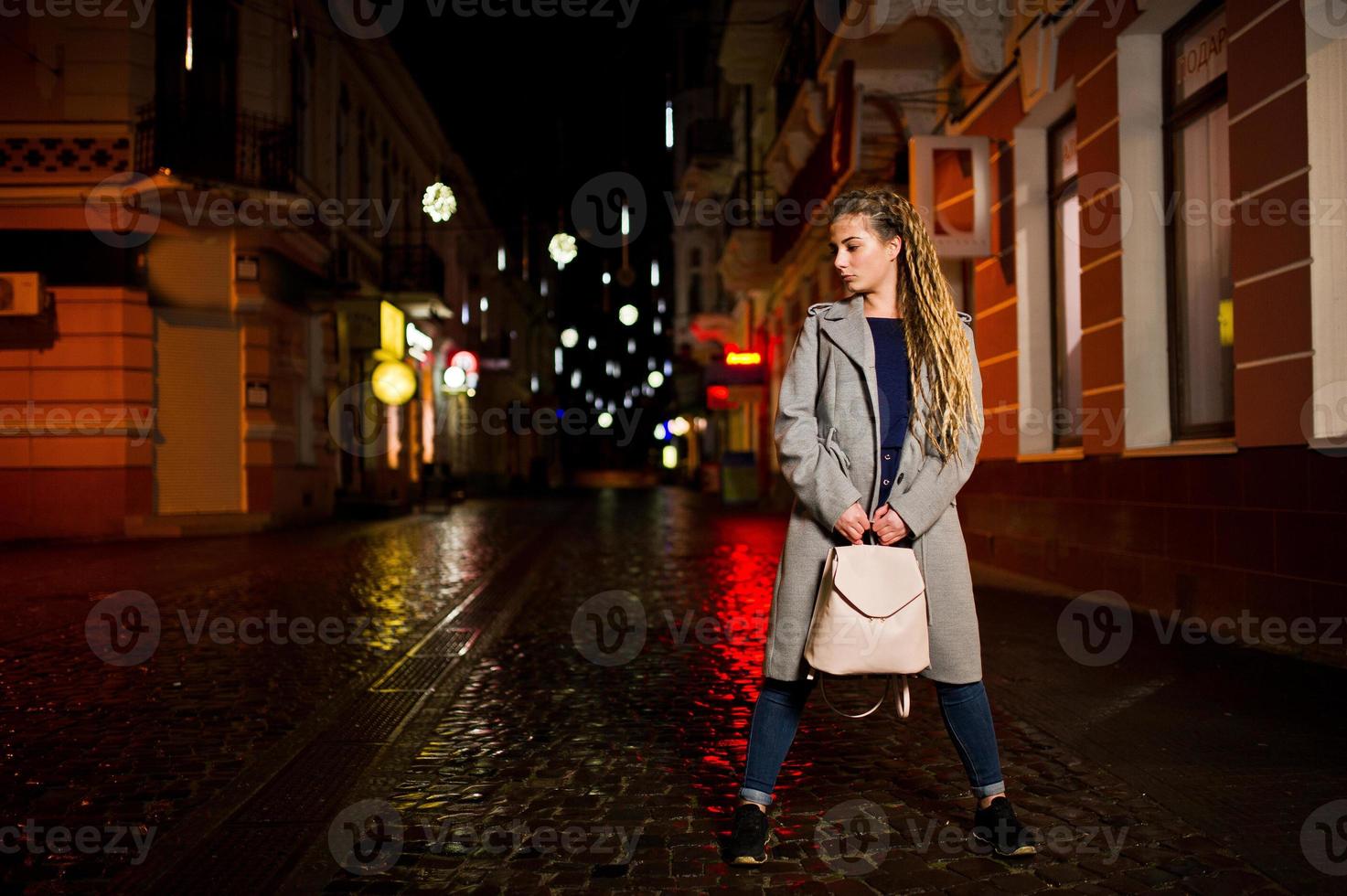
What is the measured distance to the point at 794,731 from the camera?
10.8 feet

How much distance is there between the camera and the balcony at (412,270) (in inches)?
1085

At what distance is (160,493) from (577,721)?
14353 millimetres

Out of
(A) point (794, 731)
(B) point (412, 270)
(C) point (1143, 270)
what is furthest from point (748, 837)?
(B) point (412, 270)

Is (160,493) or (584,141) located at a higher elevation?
(584,141)

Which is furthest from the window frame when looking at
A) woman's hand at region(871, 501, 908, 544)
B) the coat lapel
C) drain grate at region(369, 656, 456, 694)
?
woman's hand at region(871, 501, 908, 544)

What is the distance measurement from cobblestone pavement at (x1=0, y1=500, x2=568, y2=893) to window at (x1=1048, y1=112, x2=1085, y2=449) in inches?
225

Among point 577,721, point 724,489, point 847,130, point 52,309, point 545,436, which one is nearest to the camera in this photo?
point 577,721

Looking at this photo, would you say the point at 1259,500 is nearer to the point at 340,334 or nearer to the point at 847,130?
the point at 847,130

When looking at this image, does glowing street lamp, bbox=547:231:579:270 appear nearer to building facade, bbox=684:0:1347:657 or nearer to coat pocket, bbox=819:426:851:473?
building facade, bbox=684:0:1347:657

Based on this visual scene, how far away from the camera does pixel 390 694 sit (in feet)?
18.9

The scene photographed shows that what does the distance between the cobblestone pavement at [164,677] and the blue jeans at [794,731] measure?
1863mm

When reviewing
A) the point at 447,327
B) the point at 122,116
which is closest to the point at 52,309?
the point at 122,116

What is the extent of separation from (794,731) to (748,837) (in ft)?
1.09

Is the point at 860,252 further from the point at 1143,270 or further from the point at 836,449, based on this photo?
the point at 1143,270
